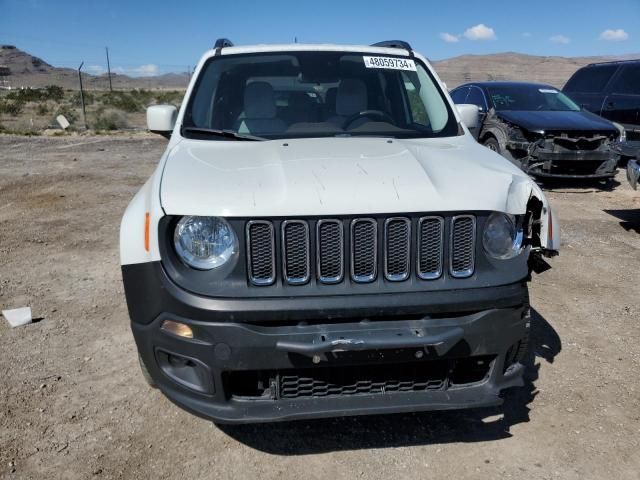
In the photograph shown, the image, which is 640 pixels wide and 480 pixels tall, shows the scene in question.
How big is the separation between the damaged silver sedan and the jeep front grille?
6733mm

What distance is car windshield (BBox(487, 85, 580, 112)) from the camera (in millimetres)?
9742

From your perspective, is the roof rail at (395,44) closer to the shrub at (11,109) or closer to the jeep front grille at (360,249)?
the jeep front grille at (360,249)

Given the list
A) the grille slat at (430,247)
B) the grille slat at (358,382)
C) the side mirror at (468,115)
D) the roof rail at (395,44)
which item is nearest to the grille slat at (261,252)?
the grille slat at (358,382)

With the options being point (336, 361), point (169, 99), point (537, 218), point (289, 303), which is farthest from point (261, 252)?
point (169, 99)

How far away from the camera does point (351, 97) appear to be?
396 cm

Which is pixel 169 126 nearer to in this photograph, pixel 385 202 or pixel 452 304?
pixel 385 202

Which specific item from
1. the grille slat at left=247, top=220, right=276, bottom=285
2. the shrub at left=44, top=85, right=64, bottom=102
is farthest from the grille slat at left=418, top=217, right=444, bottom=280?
the shrub at left=44, top=85, right=64, bottom=102

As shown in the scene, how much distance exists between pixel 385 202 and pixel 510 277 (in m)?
0.67

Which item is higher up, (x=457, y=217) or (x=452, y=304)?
(x=457, y=217)

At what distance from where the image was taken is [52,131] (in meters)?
19.7

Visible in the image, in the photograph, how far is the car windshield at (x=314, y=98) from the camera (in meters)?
3.68

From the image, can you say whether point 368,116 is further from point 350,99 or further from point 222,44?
point 222,44

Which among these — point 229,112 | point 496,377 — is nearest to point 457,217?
point 496,377

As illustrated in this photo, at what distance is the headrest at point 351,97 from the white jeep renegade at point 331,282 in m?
1.13
